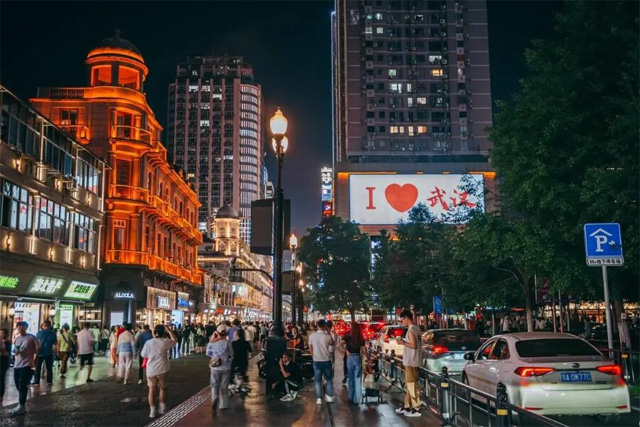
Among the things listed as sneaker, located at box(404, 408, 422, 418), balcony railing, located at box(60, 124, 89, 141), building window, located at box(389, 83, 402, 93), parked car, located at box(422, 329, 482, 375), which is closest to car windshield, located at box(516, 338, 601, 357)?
sneaker, located at box(404, 408, 422, 418)

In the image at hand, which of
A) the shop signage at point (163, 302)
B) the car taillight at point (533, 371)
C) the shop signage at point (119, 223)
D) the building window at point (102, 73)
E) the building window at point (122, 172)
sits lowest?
the car taillight at point (533, 371)

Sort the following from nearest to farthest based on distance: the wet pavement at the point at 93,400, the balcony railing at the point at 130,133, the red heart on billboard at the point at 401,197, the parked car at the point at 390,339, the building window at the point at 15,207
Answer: the wet pavement at the point at 93,400 → the building window at the point at 15,207 → the parked car at the point at 390,339 → the balcony railing at the point at 130,133 → the red heart on billboard at the point at 401,197

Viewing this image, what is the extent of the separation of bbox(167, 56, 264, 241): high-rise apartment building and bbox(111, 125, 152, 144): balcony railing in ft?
452

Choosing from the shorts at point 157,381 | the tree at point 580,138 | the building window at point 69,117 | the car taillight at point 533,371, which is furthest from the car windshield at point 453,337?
the building window at point 69,117

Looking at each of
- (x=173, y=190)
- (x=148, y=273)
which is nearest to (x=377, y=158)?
(x=173, y=190)

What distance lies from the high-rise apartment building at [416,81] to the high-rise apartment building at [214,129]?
72.9m

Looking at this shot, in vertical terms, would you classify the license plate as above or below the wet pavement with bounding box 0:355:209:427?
above

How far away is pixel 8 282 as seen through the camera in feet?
80.3

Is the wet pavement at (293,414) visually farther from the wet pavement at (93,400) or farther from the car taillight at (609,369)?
the car taillight at (609,369)

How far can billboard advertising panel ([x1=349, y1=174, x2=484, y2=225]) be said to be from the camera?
90438 millimetres

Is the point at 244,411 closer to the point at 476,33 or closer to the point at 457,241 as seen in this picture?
the point at 457,241

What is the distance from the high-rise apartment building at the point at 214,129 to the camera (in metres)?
180

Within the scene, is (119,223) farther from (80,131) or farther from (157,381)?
(157,381)

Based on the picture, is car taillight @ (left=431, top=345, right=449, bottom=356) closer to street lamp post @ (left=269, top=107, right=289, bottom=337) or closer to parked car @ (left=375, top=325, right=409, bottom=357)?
street lamp post @ (left=269, top=107, right=289, bottom=337)
